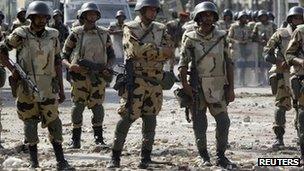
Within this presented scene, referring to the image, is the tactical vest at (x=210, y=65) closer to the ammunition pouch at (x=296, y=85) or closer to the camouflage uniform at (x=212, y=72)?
the camouflage uniform at (x=212, y=72)

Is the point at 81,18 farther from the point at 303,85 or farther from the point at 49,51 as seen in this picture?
the point at 303,85

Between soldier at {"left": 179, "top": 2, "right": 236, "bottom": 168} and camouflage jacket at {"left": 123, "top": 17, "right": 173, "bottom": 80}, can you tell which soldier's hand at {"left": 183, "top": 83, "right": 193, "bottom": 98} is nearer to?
soldier at {"left": 179, "top": 2, "right": 236, "bottom": 168}

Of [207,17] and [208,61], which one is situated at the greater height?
[207,17]

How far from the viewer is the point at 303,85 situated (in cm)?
1039

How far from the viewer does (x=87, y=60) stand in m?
12.0

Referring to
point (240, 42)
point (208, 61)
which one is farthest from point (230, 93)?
point (240, 42)

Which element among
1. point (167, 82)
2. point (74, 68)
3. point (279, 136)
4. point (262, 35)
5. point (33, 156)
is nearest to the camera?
point (33, 156)

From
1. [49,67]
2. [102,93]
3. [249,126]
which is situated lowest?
[249,126]

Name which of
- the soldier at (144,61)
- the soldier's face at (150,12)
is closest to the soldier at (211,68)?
the soldier at (144,61)

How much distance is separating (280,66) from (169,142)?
1828 millimetres

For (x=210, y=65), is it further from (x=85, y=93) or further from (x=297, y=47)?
(x=85, y=93)

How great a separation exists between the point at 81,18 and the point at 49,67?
212cm

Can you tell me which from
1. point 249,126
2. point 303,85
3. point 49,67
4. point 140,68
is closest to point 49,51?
point 49,67

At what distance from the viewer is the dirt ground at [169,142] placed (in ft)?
34.7
